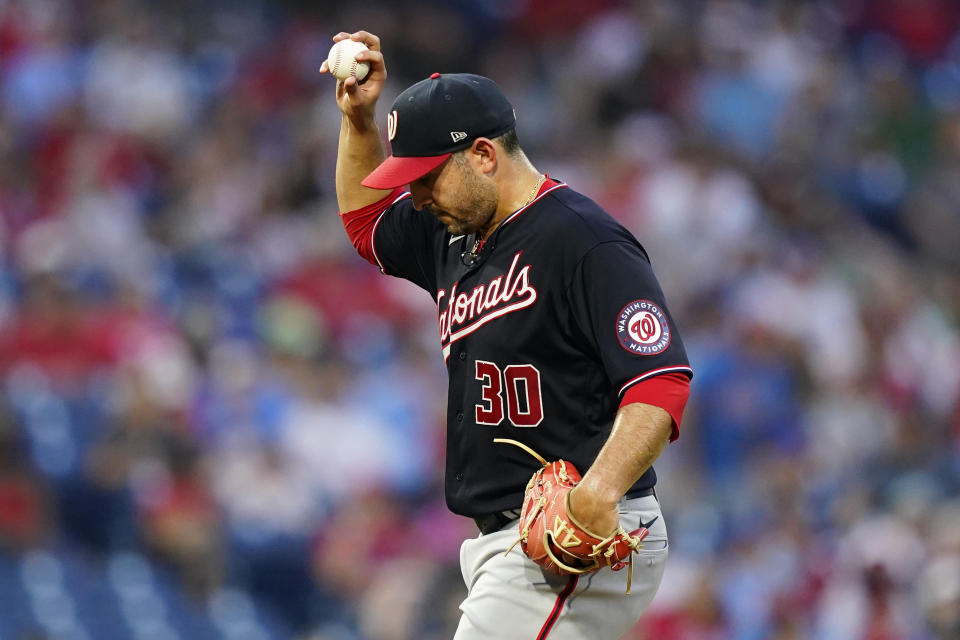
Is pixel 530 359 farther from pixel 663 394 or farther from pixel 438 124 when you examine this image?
pixel 438 124

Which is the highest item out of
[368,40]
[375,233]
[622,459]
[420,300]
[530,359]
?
[368,40]

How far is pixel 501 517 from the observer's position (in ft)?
9.99

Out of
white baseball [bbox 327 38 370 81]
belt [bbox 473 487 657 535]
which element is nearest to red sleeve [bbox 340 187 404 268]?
white baseball [bbox 327 38 370 81]

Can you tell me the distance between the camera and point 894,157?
10.1m

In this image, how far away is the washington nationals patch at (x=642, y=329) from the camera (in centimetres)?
279

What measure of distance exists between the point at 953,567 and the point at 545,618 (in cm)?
271

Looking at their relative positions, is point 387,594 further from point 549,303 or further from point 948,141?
point 948,141

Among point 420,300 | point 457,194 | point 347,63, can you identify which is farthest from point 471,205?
point 420,300

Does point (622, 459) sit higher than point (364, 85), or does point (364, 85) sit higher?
point (364, 85)

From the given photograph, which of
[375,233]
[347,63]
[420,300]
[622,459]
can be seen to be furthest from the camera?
[420,300]

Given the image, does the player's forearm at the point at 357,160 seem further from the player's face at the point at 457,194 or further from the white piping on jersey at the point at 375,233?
the player's face at the point at 457,194

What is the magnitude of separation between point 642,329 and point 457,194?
496 mm

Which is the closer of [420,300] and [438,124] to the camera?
[438,124]

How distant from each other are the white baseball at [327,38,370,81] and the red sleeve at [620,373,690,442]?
108 cm
